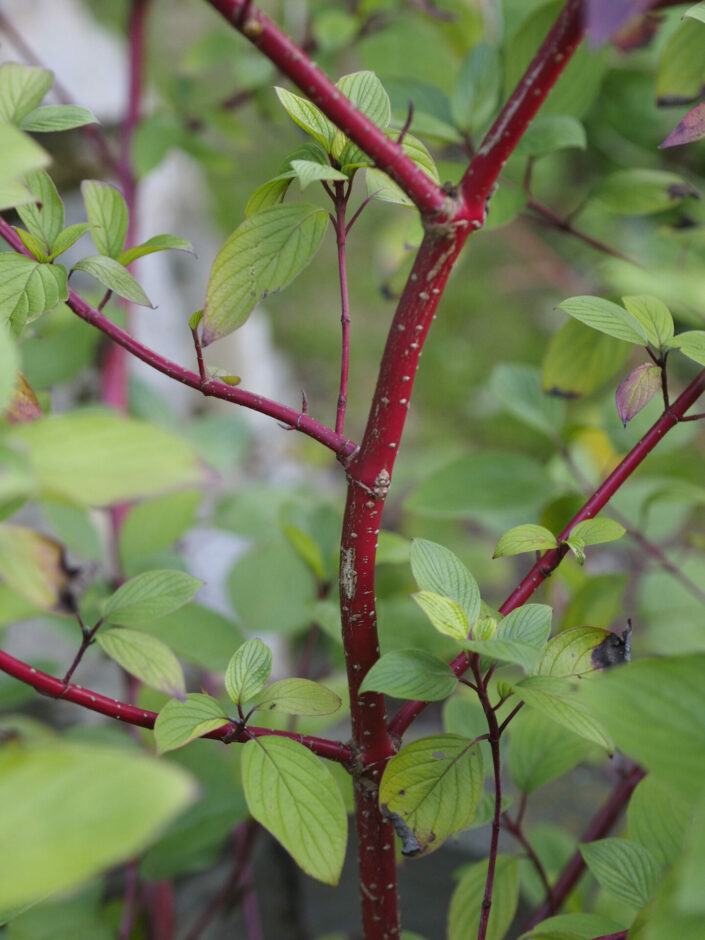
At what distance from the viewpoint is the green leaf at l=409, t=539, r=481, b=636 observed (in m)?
0.39

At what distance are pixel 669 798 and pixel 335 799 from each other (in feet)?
0.68

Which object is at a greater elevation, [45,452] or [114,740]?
[45,452]

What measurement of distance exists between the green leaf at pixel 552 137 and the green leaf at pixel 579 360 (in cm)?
14

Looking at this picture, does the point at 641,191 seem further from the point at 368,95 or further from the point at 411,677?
the point at 411,677

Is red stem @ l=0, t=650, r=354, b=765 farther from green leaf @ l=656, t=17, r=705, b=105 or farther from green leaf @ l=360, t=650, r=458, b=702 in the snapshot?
green leaf @ l=656, t=17, r=705, b=105

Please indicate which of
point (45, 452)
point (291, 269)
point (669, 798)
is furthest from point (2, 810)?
point (669, 798)

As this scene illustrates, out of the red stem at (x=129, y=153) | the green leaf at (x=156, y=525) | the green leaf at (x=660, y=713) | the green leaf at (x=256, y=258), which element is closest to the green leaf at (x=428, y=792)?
the green leaf at (x=660, y=713)

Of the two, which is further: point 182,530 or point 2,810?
point 182,530

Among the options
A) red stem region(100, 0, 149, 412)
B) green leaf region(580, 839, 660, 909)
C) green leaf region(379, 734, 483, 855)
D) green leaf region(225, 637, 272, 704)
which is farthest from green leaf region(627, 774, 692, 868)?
red stem region(100, 0, 149, 412)

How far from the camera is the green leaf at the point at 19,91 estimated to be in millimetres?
403

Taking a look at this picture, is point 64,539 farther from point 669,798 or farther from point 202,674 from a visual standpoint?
point 669,798

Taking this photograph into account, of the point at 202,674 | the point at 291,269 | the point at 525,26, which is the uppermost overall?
the point at 525,26

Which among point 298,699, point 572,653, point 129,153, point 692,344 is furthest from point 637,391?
point 129,153

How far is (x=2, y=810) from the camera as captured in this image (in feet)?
0.72
